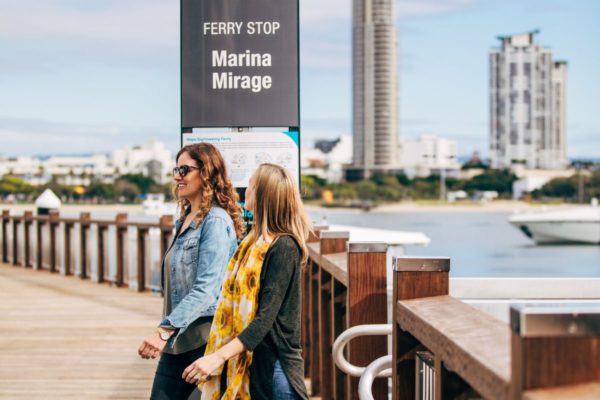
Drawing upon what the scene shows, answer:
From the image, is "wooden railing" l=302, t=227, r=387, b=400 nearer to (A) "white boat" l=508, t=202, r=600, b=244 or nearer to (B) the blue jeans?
(B) the blue jeans

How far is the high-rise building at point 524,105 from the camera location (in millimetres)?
170875

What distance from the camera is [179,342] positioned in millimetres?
3021

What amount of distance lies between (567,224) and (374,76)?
451 ft

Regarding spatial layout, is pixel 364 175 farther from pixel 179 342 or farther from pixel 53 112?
pixel 179 342

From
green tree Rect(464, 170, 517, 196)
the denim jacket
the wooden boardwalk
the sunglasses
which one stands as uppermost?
the sunglasses

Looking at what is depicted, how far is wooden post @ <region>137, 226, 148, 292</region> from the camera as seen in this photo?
11281 mm

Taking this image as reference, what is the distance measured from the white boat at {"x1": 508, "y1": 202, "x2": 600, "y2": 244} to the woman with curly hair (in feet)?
177

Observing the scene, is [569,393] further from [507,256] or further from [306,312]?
[507,256]

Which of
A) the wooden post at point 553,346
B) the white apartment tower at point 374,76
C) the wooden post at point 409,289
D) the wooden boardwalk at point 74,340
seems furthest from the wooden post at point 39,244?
Answer: the white apartment tower at point 374,76

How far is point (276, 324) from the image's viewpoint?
100 inches

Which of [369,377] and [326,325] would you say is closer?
[369,377]

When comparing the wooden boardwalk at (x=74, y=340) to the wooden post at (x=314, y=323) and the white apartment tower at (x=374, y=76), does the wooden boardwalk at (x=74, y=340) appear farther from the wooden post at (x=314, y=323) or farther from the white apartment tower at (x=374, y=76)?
the white apartment tower at (x=374, y=76)

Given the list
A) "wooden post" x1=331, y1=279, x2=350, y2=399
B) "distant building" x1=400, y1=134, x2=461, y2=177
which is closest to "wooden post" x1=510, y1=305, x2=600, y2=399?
"wooden post" x1=331, y1=279, x2=350, y2=399

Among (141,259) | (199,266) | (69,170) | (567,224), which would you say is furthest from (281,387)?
(69,170)
